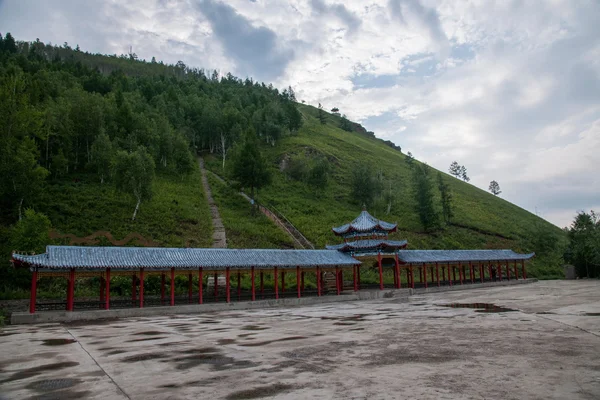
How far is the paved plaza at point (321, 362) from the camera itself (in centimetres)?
651

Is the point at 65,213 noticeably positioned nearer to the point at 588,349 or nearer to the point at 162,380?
the point at 162,380

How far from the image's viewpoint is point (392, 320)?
1694cm

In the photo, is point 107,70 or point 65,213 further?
point 107,70

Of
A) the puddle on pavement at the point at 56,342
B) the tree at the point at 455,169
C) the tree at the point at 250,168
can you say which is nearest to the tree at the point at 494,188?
the tree at the point at 455,169

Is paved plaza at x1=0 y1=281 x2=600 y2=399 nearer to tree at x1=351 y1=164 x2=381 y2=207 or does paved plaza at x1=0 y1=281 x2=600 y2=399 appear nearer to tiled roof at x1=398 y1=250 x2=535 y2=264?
tiled roof at x1=398 y1=250 x2=535 y2=264

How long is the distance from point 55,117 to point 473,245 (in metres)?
62.3

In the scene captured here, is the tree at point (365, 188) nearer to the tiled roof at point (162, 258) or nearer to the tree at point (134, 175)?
the tree at point (134, 175)

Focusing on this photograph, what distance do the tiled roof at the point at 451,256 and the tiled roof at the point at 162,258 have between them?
340 inches

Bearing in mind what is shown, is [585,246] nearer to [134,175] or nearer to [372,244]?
[372,244]

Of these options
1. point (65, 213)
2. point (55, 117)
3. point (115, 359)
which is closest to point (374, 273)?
point (65, 213)

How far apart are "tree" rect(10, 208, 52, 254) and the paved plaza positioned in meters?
15.0

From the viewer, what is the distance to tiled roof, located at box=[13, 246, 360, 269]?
21.3 meters

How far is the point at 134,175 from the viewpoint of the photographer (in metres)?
43.7

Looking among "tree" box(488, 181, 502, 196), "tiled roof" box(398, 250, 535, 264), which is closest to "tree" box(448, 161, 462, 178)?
"tree" box(488, 181, 502, 196)
